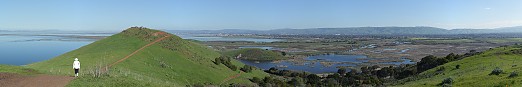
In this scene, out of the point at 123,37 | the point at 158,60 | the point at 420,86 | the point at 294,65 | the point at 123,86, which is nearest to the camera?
the point at 123,86

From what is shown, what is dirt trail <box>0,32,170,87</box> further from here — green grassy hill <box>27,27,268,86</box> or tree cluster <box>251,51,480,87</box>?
tree cluster <box>251,51,480,87</box>

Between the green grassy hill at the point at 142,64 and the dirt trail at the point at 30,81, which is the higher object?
the dirt trail at the point at 30,81

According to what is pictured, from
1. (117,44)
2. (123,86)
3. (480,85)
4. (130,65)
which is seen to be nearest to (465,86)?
(480,85)

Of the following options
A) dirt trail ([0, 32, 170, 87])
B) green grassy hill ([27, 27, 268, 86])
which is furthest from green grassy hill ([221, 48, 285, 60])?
dirt trail ([0, 32, 170, 87])

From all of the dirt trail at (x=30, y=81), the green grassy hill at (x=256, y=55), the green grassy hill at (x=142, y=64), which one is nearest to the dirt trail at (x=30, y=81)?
the dirt trail at (x=30, y=81)

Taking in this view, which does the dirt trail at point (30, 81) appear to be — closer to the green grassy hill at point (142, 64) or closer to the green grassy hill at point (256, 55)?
the green grassy hill at point (142, 64)

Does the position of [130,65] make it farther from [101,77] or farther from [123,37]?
[123,37]

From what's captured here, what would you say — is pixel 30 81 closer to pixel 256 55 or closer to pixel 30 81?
pixel 30 81
